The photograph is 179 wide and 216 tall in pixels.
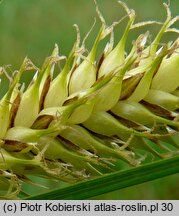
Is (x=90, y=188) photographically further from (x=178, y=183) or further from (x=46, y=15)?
(x=46, y=15)

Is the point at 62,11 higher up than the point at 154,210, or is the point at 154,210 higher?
the point at 62,11

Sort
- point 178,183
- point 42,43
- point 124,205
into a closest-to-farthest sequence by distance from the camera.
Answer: point 124,205 < point 178,183 < point 42,43

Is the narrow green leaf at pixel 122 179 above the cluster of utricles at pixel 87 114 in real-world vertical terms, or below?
below

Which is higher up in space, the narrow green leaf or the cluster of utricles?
the cluster of utricles

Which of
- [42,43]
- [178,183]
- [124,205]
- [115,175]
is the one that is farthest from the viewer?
[42,43]

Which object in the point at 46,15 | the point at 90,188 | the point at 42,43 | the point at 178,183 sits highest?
the point at 46,15

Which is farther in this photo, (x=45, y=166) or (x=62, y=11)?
(x=62, y=11)

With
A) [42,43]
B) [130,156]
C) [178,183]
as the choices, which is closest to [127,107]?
[130,156]
